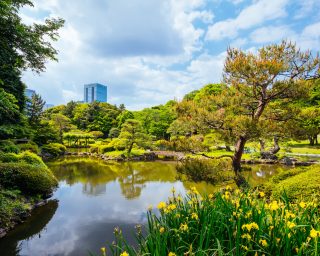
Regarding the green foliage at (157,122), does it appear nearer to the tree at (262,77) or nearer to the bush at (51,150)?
the bush at (51,150)

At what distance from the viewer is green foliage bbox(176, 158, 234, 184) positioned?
5.91 metres

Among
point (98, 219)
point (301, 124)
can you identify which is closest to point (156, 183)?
point (98, 219)

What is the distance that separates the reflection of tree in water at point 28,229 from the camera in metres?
4.90

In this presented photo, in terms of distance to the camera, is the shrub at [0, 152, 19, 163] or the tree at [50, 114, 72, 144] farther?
the tree at [50, 114, 72, 144]

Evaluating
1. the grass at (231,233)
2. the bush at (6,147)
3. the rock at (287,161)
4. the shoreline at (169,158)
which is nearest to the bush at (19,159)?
the bush at (6,147)

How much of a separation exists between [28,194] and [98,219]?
2829 millimetres

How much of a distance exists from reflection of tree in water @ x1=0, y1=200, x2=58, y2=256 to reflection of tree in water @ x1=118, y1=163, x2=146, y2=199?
2583 mm

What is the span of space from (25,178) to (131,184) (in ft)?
14.9

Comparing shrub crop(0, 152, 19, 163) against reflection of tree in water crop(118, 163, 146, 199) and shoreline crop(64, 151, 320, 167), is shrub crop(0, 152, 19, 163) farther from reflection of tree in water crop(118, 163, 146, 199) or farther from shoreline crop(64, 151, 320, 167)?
shoreline crop(64, 151, 320, 167)

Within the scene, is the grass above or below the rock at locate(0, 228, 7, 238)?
above

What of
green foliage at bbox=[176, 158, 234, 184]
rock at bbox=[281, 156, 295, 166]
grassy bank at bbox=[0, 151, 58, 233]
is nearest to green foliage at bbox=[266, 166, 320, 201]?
green foliage at bbox=[176, 158, 234, 184]

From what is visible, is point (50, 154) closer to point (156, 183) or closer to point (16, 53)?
point (156, 183)

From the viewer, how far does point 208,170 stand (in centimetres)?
600

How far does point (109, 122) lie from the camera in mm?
37438
